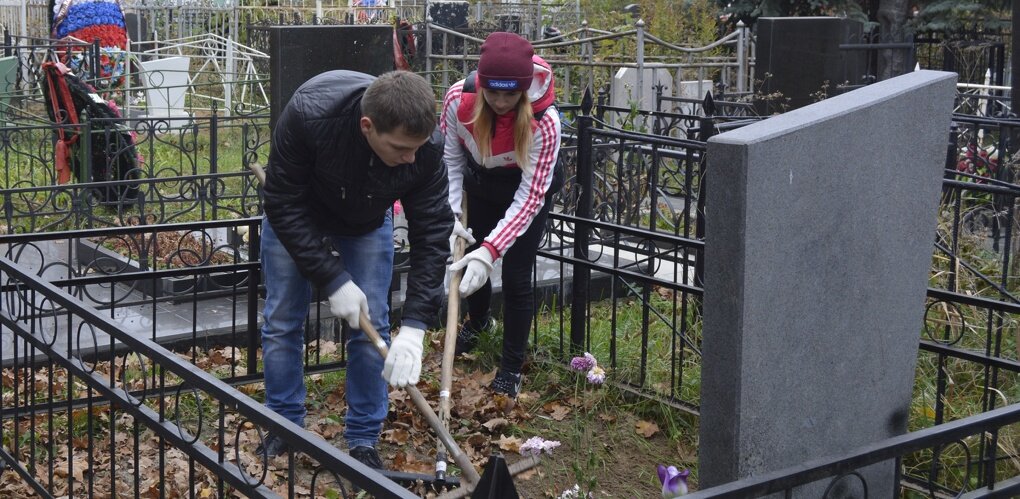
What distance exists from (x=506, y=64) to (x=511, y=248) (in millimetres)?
885

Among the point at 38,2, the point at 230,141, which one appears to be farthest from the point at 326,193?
the point at 38,2

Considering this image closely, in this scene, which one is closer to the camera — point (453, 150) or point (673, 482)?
point (673, 482)

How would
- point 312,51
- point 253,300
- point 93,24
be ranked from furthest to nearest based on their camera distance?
point 93,24 < point 312,51 < point 253,300

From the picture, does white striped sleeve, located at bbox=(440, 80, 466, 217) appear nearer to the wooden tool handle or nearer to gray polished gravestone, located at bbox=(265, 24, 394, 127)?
gray polished gravestone, located at bbox=(265, 24, 394, 127)

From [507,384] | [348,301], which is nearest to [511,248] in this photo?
[507,384]

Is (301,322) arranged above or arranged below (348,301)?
below

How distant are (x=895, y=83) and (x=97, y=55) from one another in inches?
376

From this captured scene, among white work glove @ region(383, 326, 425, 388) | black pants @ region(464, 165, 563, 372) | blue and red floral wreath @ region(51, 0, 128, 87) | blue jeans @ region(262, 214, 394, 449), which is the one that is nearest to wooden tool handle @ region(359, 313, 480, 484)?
white work glove @ region(383, 326, 425, 388)

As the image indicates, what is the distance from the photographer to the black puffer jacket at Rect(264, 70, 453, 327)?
138 inches

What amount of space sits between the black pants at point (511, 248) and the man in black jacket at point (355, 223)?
0.86 metres

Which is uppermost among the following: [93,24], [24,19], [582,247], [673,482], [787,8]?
[787,8]

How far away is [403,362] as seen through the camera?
3.48 m

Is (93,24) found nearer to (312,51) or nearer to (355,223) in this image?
(312,51)

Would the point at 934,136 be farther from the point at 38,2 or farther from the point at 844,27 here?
the point at 38,2
